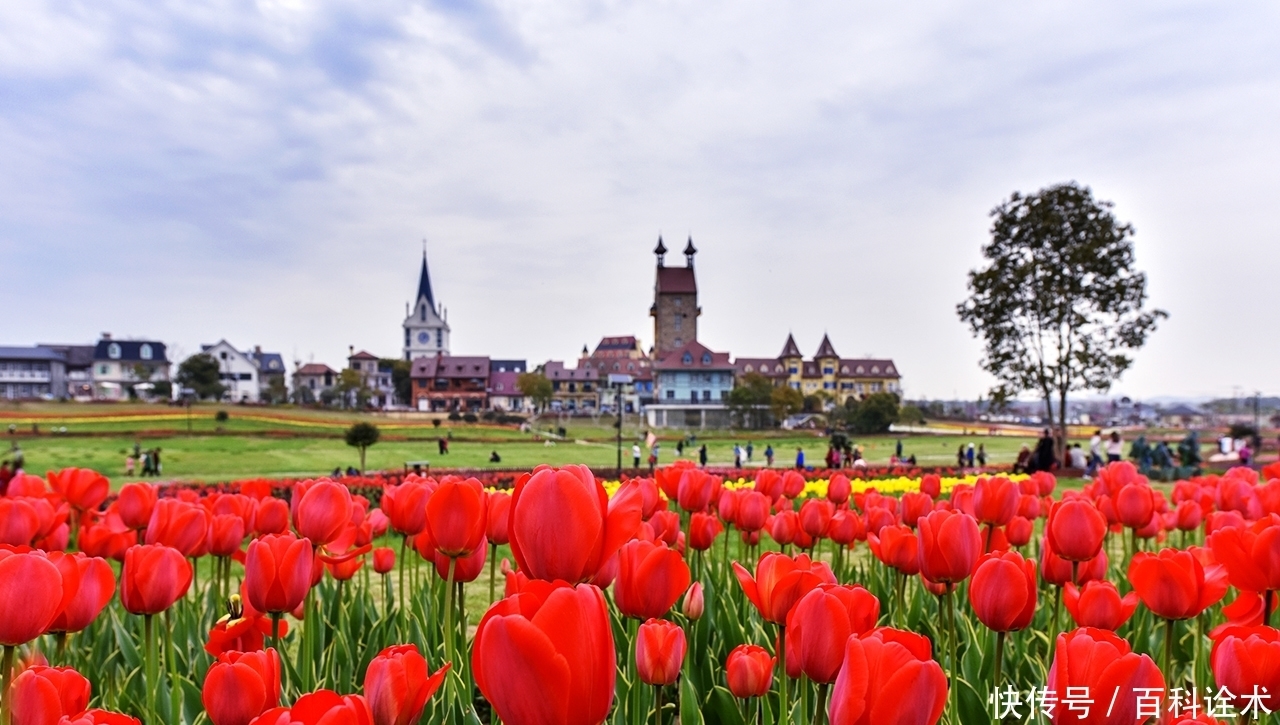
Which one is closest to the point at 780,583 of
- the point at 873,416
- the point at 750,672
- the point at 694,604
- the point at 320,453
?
the point at 750,672

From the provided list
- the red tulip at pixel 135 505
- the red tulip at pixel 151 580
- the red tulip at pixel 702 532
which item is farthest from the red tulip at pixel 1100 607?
the red tulip at pixel 135 505

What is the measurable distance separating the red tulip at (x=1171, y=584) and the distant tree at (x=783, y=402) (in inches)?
2479

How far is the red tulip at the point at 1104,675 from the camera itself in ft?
4.45

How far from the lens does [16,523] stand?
312 centimetres

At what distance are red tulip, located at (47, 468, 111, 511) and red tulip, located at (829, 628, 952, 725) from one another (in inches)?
160

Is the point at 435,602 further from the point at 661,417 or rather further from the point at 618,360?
the point at 618,360

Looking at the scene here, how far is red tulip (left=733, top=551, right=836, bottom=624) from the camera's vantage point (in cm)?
193

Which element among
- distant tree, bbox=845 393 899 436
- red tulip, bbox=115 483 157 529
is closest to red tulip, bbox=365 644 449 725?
red tulip, bbox=115 483 157 529

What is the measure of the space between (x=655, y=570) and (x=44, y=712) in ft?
3.68

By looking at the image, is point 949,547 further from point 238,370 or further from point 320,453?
point 238,370

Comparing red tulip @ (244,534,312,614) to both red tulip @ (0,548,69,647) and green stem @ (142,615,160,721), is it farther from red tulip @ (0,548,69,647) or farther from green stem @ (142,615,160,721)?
red tulip @ (0,548,69,647)

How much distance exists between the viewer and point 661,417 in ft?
237

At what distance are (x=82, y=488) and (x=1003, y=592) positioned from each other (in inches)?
162

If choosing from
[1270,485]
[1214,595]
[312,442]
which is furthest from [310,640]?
[312,442]
